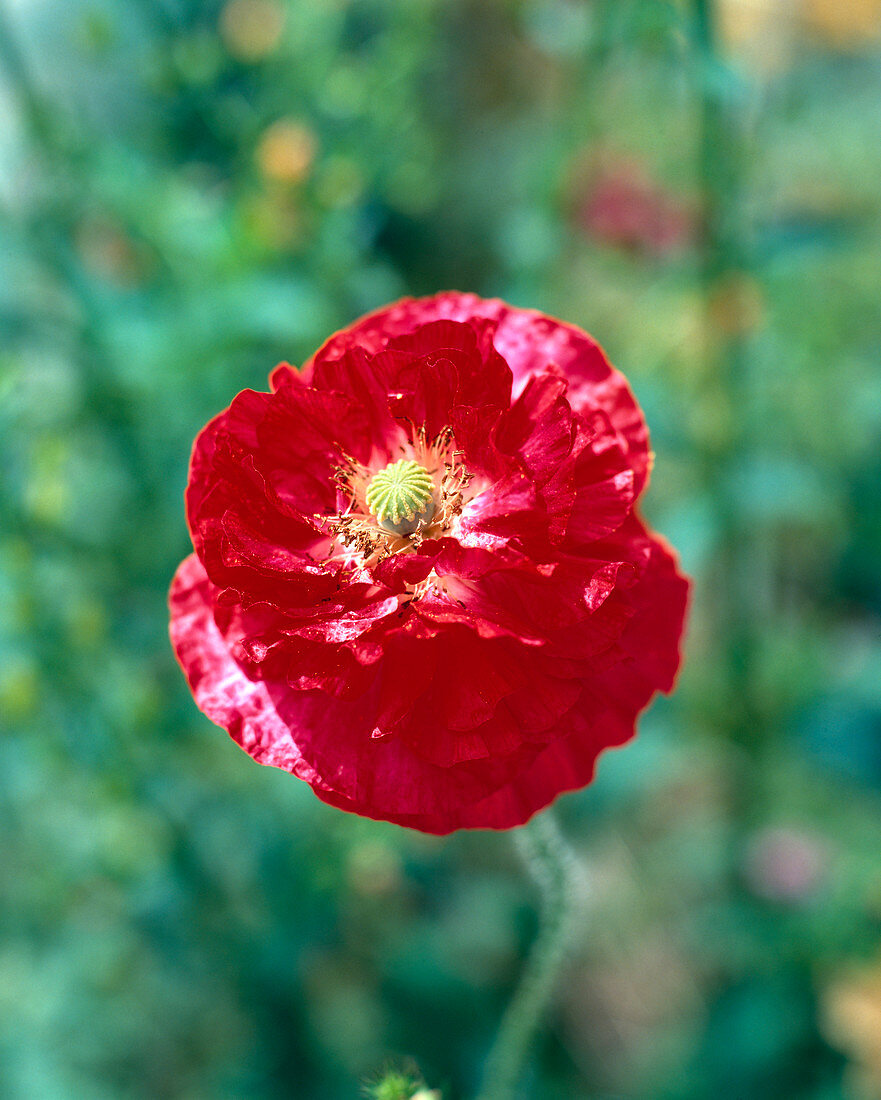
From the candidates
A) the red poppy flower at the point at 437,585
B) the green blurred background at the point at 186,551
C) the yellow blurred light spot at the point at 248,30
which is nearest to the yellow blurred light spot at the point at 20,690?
the green blurred background at the point at 186,551

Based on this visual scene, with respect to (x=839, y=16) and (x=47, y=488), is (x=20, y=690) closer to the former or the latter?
(x=47, y=488)

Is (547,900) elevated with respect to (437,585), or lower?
lower

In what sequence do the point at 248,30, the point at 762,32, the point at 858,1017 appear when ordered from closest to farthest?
the point at 248,30
the point at 858,1017
the point at 762,32

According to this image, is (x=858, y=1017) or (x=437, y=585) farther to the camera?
(x=858, y=1017)

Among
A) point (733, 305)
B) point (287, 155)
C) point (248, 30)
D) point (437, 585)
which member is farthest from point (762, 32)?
point (437, 585)

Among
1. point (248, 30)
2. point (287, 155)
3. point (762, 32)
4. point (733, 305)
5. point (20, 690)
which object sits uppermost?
point (762, 32)

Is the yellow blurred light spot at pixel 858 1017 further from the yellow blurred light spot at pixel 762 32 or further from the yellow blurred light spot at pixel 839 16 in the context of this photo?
the yellow blurred light spot at pixel 839 16
